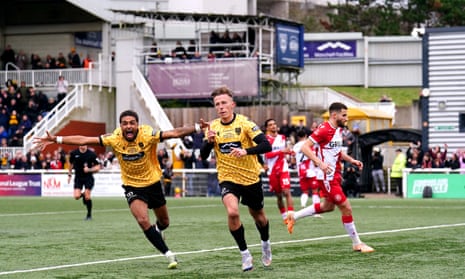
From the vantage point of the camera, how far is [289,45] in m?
51.4

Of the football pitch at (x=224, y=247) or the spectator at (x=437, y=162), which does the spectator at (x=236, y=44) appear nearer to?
the spectator at (x=437, y=162)

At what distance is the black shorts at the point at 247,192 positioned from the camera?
12.9m

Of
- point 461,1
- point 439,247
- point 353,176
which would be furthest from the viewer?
point 461,1

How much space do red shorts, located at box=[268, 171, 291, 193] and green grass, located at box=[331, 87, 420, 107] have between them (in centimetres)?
4147

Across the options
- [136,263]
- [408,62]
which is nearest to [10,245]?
[136,263]

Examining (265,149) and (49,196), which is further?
(49,196)

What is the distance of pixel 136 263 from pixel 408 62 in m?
57.2

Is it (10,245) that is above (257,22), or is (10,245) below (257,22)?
below

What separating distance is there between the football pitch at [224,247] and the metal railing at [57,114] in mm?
20320

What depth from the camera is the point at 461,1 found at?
8369 cm

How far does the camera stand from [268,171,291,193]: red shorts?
22509mm

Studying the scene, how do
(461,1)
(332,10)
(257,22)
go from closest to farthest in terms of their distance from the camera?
1. (257,22)
2. (461,1)
3. (332,10)

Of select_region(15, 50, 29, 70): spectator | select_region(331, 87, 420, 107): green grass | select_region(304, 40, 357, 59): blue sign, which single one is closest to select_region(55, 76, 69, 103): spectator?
select_region(15, 50, 29, 70): spectator

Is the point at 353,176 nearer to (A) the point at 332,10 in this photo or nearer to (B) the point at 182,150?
(B) the point at 182,150
